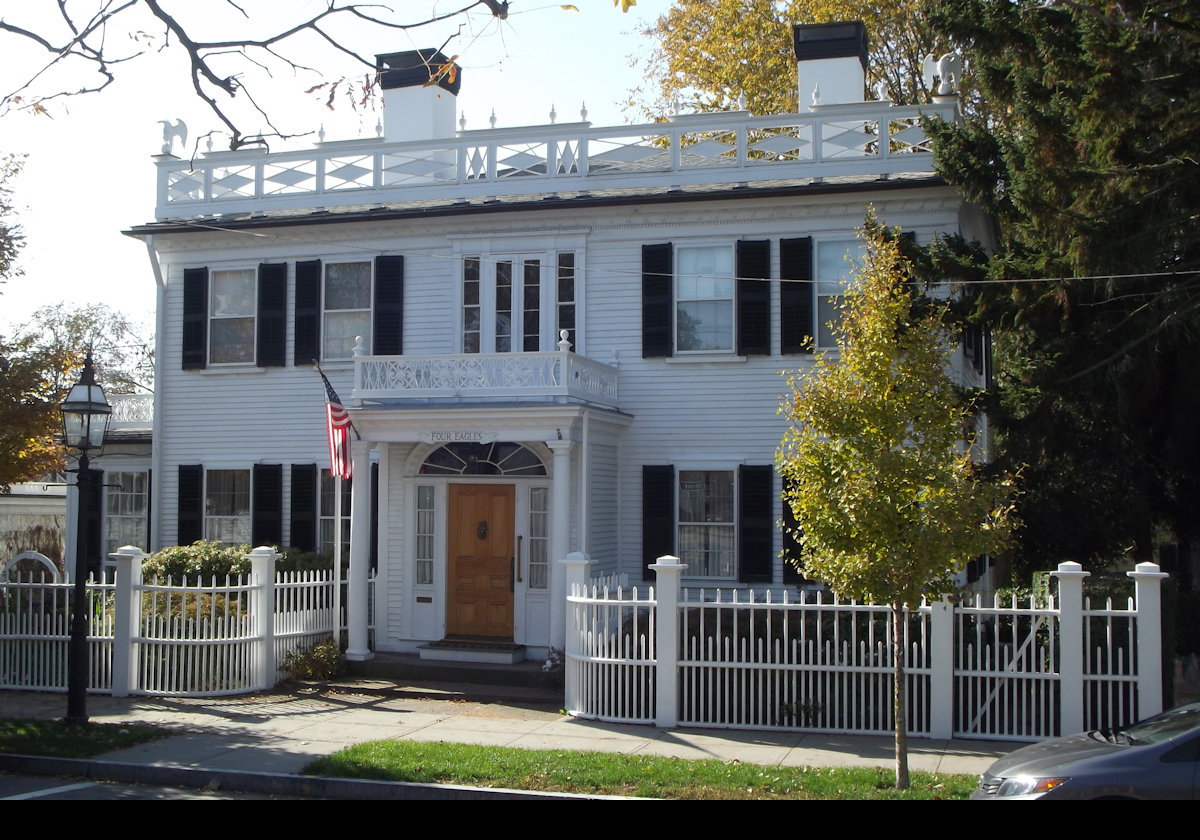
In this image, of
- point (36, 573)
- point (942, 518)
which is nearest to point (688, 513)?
point (942, 518)

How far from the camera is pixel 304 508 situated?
1845 centimetres

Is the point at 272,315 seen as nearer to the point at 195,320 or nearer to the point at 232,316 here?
the point at 232,316

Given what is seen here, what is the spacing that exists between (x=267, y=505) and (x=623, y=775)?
34.6 feet

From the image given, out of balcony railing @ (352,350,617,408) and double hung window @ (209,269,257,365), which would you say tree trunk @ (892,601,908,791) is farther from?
double hung window @ (209,269,257,365)

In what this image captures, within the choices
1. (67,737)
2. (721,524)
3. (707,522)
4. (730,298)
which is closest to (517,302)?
(730,298)

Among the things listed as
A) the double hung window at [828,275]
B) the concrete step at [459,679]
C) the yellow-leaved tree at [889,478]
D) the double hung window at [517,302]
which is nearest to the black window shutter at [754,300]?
the double hung window at [828,275]

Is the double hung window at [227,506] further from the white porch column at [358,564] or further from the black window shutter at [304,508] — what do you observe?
the white porch column at [358,564]

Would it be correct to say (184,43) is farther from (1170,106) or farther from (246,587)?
(1170,106)

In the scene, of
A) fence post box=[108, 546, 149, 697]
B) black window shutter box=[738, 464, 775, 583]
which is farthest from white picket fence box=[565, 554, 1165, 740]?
fence post box=[108, 546, 149, 697]

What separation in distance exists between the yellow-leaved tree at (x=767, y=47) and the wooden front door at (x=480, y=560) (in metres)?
15.7

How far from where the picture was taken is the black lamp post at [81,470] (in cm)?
1259

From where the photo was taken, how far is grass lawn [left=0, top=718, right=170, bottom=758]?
11.2m

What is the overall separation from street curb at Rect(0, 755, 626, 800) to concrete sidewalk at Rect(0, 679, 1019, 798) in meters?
0.01

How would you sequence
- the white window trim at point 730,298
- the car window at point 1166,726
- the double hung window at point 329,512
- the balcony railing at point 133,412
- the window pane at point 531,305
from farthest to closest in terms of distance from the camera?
the balcony railing at point 133,412 → the double hung window at point 329,512 → the window pane at point 531,305 → the white window trim at point 730,298 → the car window at point 1166,726
